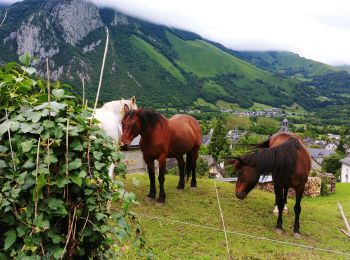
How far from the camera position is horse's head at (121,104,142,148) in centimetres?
894

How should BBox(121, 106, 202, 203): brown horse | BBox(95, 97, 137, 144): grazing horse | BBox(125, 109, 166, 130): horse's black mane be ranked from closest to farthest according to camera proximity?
1. BBox(95, 97, 137, 144): grazing horse
2. BBox(121, 106, 202, 203): brown horse
3. BBox(125, 109, 166, 130): horse's black mane

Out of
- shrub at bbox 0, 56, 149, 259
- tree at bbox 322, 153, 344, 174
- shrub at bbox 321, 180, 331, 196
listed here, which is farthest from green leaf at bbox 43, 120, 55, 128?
tree at bbox 322, 153, 344, 174

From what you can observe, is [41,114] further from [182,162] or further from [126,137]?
[182,162]

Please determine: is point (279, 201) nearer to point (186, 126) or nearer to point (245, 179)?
point (245, 179)

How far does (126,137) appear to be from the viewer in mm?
8938

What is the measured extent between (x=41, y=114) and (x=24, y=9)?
209 m

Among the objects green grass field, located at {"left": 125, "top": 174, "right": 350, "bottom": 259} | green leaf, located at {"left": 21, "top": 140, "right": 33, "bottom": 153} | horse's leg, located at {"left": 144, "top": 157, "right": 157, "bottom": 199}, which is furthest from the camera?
horse's leg, located at {"left": 144, "top": 157, "right": 157, "bottom": 199}

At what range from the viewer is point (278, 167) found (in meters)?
8.90

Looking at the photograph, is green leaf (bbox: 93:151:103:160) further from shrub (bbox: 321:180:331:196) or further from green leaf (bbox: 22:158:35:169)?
shrub (bbox: 321:180:331:196)

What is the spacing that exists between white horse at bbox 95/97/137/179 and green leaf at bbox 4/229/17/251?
17.6 feet

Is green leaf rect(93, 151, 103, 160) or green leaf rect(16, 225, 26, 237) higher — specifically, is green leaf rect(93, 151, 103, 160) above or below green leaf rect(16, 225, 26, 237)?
above

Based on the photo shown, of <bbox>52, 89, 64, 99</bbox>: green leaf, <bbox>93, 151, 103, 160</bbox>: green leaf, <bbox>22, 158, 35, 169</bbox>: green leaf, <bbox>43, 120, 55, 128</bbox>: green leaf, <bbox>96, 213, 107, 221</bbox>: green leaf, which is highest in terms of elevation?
<bbox>52, 89, 64, 99</bbox>: green leaf

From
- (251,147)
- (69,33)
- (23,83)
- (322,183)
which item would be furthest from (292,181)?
(69,33)

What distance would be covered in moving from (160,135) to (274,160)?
9.81 ft
